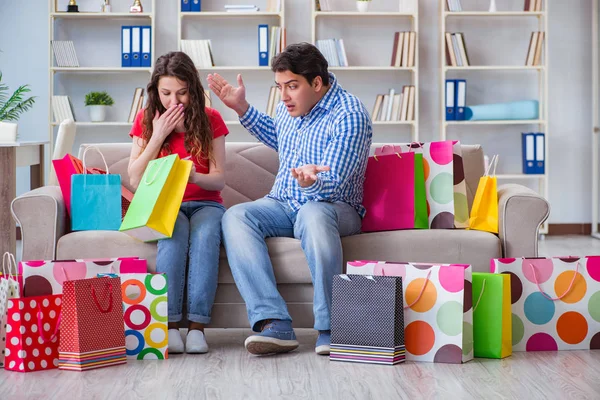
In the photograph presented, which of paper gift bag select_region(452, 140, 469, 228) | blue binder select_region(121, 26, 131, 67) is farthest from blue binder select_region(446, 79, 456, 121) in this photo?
paper gift bag select_region(452, 140, 469, 228)

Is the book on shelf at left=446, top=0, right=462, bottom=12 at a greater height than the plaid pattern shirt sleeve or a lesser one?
greater

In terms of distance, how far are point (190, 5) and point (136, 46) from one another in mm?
484

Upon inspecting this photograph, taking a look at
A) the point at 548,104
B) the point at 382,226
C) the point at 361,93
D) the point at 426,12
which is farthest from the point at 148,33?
the point at 382,226

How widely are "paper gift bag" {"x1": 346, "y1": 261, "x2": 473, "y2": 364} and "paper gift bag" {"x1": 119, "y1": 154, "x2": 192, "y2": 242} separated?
0.76 m

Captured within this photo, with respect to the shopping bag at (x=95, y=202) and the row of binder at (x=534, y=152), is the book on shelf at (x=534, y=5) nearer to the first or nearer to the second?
the row of binder at (x=534, y=152)

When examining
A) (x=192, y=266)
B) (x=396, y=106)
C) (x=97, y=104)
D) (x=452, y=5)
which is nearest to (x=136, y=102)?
(x=97, y=104)

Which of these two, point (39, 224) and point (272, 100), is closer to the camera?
point (39, 224)

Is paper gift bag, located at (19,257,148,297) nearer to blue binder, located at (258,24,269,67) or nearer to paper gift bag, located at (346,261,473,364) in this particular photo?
paper gift bag, located at (346,261,473,364)

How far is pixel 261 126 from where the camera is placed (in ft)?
9.96

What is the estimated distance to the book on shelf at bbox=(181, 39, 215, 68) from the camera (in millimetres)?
5949

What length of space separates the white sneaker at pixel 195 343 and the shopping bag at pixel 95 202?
47 centimetres

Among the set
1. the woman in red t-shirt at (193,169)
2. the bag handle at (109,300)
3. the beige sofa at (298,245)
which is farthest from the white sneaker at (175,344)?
the bag handle at (109,300)

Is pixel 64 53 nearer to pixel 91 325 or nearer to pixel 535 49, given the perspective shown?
pixel 535 49

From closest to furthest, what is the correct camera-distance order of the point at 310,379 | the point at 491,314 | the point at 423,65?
the point at 310,379 < the point at 491,314 < the point at 423,65
